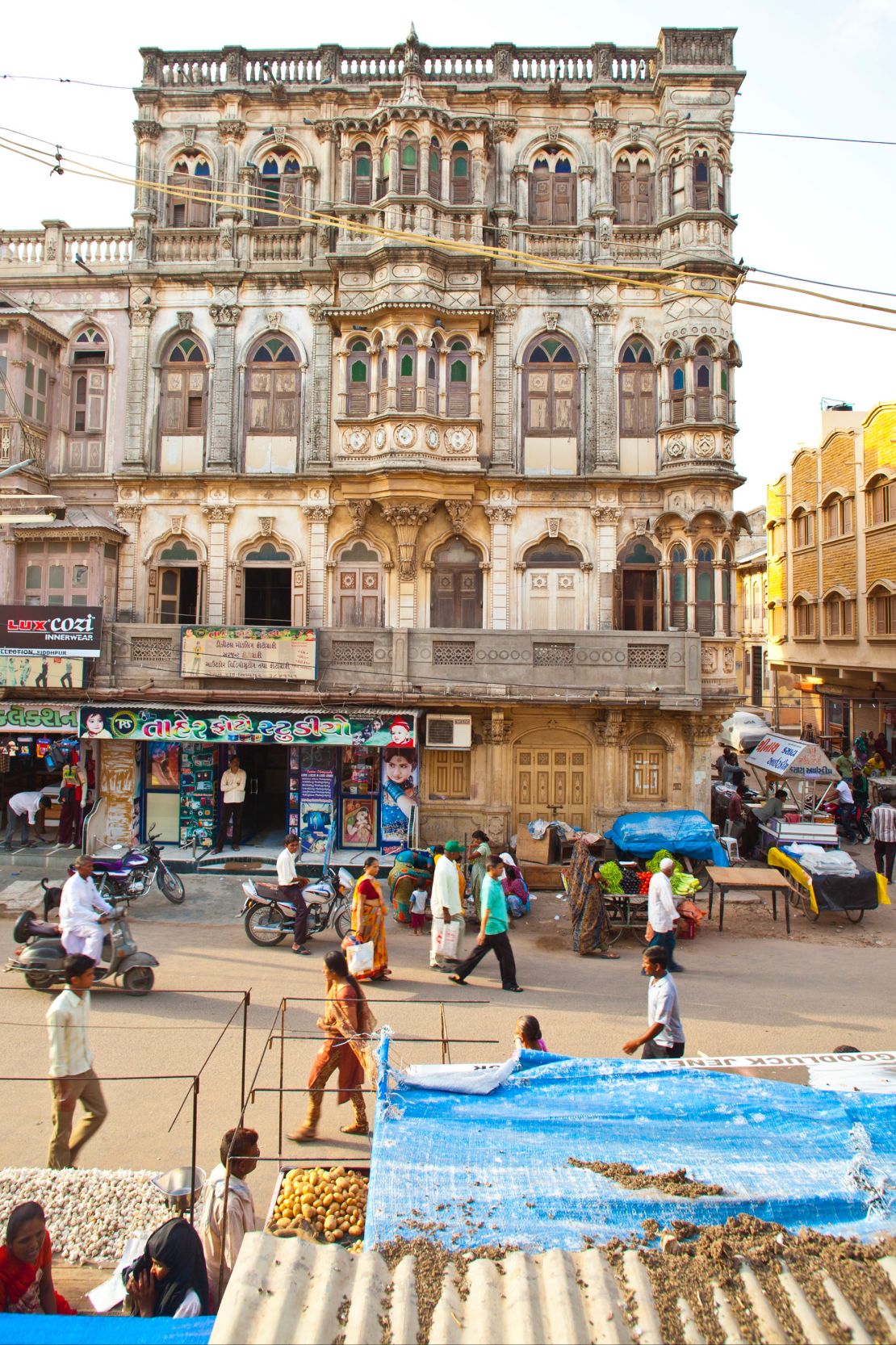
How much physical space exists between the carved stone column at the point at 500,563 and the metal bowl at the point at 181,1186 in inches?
562

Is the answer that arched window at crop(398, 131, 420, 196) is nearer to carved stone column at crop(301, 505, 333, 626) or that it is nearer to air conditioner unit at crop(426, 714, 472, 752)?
carved stone column at crop(301, 505, 333, 626)

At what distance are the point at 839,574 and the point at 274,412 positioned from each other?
2058cm

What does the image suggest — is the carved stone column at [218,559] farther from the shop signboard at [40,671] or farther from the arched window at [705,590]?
the arched window at [705,590]

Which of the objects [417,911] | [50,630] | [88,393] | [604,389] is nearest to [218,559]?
[50,630]

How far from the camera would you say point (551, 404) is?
18.8m

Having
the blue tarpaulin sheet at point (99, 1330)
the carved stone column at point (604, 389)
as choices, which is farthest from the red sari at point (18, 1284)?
the carved stone column at point (604, 389)

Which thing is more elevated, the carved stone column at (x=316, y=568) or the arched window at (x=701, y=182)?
the arched window at (x=701, y=182)

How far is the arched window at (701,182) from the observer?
18297 millimetres

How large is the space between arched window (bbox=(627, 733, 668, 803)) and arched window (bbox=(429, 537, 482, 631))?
14.6 ft

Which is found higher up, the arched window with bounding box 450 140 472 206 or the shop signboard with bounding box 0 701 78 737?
the arched window with bounding box 450 140 472 206

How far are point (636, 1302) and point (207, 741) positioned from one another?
1527 cm

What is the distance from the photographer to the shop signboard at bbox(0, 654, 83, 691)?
17.3m

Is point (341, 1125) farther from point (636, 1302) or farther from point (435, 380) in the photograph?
point (435, 380)

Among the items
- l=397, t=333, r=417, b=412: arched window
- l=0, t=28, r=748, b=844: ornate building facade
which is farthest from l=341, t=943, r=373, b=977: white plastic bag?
l=397, t=333, r=417, b=412: arched window
